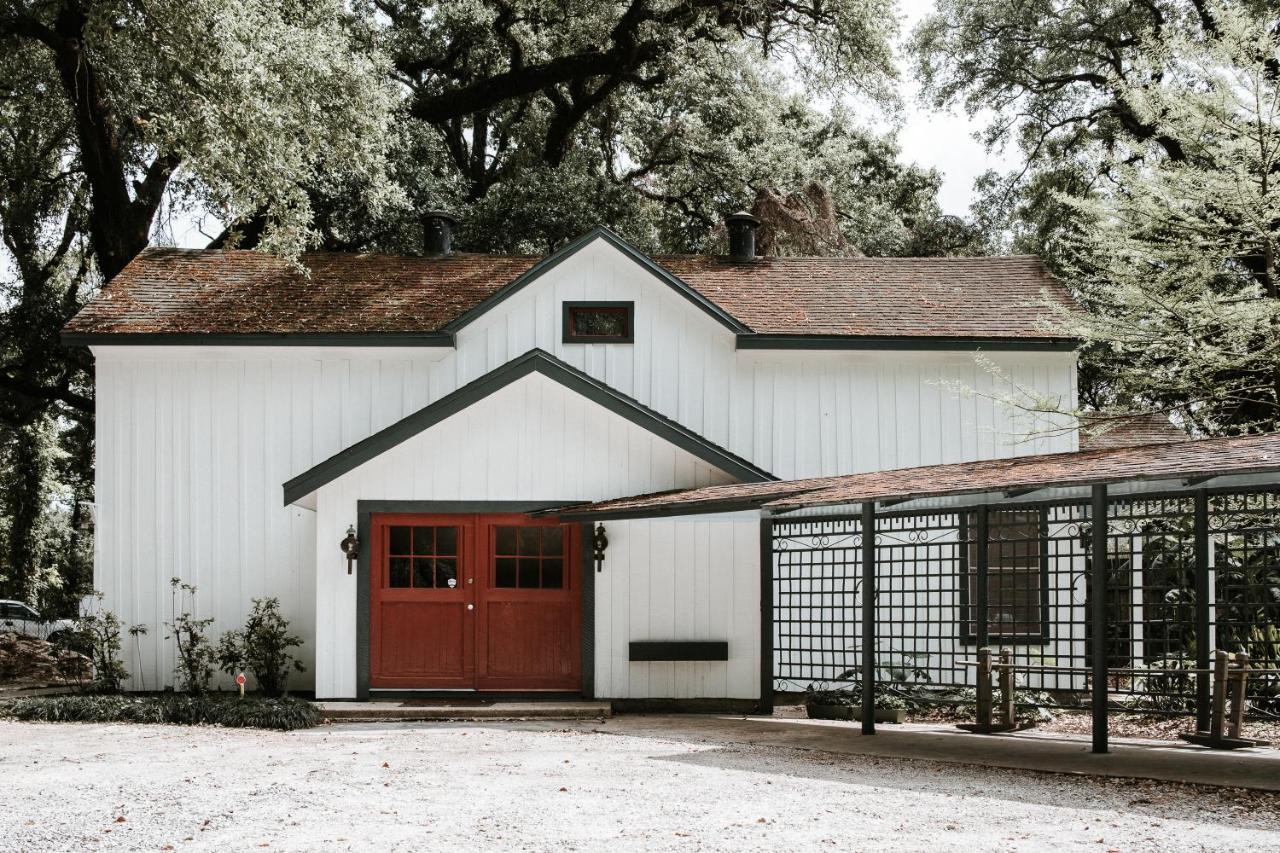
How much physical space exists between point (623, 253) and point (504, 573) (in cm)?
441

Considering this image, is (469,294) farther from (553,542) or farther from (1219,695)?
(1219,695)

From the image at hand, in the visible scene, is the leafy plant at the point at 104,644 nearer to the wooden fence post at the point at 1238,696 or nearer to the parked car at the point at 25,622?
the wooden fence post at the point at 1238,696

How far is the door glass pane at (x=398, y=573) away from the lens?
13397 mm

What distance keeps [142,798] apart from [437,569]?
20.0 feet

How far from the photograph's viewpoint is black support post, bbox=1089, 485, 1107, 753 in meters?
8.62

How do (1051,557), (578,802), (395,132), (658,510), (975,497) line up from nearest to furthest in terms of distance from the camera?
(578,802), (975,497), (1051,557), (658,510), (395,132)

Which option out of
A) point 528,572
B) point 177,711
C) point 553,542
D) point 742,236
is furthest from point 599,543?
point 742,236

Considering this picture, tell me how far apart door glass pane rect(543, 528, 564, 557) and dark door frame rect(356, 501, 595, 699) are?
0.32 metres

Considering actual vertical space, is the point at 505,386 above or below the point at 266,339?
below

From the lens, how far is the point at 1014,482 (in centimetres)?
848

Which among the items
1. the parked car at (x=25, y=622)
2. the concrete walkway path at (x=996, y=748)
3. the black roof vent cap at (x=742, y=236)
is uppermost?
the black roof vent cap at (x=742, y=236)

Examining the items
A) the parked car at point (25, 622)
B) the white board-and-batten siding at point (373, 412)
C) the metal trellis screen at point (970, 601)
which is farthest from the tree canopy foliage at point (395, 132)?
the metal trellis screen at point (970, 601)

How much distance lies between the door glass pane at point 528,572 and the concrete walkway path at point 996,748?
1954mm

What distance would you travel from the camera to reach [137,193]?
2173 centimetres
